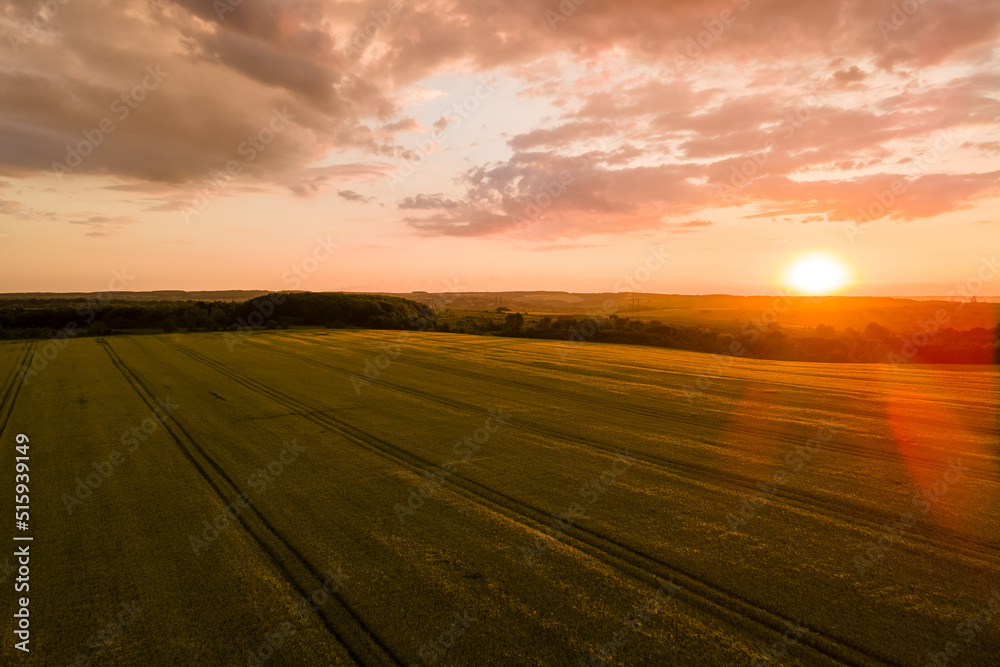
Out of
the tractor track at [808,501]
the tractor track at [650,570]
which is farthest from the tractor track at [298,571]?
the tractor track at [808,501]

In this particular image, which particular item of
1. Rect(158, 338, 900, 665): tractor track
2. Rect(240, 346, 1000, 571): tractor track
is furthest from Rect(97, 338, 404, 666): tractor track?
Rect(240, 346, 1000, 571): tractor track

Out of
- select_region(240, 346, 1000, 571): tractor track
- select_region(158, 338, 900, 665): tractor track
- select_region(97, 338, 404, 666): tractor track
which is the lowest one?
select_region(97, 338, 404, 666): tractor track

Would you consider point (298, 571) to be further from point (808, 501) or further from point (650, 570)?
point (808, 501)

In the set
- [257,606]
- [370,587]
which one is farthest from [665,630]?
[257,606]

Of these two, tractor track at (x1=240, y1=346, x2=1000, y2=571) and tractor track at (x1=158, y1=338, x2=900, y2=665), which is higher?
tractor track at (x1=240, y1=346, x2=1000, y2=571)

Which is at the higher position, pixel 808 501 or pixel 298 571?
pixel 808 501

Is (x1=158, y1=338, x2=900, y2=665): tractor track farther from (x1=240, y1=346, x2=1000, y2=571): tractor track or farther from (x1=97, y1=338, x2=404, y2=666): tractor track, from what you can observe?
(x1=240, y1=346, x2=1000, y2=571): tractor track

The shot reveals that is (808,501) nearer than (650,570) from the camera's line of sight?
No

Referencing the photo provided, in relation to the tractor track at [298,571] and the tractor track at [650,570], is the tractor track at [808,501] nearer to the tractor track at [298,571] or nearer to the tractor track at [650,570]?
the tractor track at [650,570]

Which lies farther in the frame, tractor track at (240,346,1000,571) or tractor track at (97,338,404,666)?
tractor track at (240,346,1000,571)

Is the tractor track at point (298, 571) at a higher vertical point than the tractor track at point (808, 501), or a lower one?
lower

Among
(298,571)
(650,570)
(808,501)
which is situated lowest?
(298,571)

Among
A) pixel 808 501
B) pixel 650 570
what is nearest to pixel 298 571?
pixel 650 570
